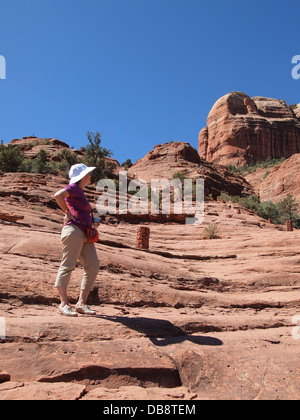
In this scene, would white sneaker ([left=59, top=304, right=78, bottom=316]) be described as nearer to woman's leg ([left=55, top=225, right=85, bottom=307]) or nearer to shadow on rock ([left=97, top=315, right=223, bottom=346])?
woman's leg ([left=55, top=225, right=85, bottom=307])

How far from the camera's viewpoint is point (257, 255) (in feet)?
28.3

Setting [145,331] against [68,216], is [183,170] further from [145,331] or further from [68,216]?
[145,331]

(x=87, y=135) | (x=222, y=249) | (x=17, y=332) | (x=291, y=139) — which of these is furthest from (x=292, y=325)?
(x=291, y=139)

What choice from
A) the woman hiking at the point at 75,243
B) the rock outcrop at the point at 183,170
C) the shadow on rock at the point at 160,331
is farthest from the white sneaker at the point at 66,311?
the rock outcrop at the point at 183,170

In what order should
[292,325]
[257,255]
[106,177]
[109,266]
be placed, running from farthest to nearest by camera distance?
1. [106,177]
2. [257,255]
3. [109,266]
4. [292,325]


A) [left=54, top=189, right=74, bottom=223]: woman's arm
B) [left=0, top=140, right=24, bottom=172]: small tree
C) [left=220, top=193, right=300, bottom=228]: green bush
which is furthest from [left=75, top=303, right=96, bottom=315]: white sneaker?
[left=220, top=193, right=300, bottom=228]: green bush

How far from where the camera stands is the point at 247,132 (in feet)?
212

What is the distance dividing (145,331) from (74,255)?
3.76ft

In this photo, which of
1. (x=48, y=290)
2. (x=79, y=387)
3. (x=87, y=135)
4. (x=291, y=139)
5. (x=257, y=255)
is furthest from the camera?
(x=291, y=139)

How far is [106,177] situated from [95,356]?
2363cm

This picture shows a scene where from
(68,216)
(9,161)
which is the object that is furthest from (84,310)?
(9,161)
